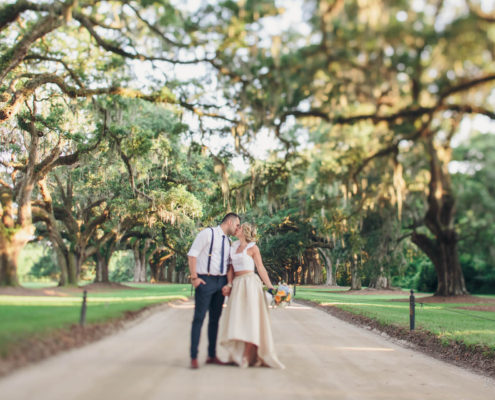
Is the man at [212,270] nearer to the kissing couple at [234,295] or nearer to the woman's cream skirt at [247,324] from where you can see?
the kissing couple at [234,295]

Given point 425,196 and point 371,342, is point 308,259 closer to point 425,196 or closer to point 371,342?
point 371,342

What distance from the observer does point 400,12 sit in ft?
17.2

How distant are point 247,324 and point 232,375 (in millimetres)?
905

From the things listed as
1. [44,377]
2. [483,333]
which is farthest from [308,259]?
[44,377]

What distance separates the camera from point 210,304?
25.2 feet

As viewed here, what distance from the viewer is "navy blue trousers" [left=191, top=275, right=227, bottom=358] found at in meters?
7.19

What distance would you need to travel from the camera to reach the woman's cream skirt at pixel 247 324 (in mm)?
7352

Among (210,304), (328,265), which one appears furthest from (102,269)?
(210,304)

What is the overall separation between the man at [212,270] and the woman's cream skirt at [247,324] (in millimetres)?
177

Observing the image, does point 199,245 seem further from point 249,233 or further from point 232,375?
point 232,375

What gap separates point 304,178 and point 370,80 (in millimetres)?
3767

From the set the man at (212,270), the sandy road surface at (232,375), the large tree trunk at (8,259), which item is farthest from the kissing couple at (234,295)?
the large tree trunk at (8,259)

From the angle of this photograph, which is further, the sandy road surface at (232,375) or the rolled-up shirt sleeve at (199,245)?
the rolled-up shirt sleeve at (199,245)

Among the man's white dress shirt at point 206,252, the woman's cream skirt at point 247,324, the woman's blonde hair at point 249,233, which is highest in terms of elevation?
the woman's blonde hair at point 249,233
